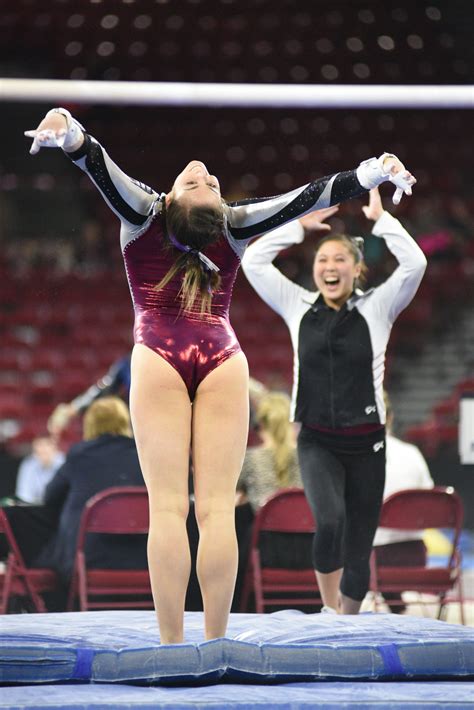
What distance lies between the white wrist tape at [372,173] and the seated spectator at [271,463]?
209 cm

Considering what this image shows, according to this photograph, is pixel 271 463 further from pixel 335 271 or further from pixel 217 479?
pixel 217 479

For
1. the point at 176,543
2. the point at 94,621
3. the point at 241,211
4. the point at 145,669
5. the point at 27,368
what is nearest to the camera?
the point at 145,669

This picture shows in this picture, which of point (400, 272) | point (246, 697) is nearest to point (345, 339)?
point (400, 272)

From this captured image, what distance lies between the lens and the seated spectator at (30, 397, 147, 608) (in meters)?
4.49

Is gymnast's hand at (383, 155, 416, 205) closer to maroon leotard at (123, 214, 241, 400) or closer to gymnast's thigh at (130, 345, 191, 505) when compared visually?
maroon leotard at (123, 214, 241, 400)

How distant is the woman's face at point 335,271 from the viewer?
394cm

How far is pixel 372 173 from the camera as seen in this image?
2.94 meters

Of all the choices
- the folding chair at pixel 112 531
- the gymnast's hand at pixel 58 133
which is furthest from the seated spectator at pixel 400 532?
the gymnast's hand at pixel 58 133

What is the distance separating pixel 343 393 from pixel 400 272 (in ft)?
1.76

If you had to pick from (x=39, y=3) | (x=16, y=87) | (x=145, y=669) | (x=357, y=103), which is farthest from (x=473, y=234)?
(x=145, y=669)

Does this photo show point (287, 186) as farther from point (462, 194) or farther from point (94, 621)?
point (94, 621)

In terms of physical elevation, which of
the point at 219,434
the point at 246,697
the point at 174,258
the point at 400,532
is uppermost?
the point at 174,258

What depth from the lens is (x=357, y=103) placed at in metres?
4.62

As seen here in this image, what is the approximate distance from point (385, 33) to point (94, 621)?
6845 mm
